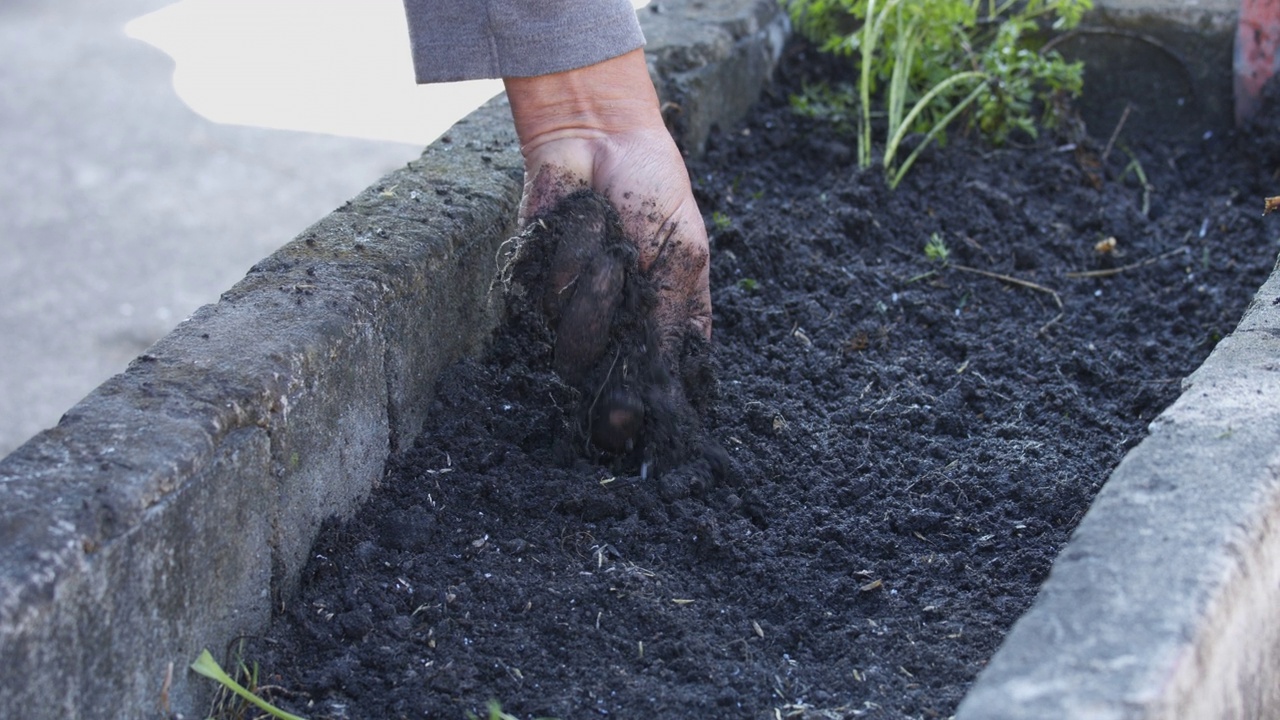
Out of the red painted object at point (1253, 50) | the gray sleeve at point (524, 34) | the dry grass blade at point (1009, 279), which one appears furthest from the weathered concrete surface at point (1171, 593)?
the red painted object at point (1253, 50)

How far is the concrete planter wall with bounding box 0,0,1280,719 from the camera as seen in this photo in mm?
1226

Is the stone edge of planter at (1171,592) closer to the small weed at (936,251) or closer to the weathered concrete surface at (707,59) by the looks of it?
the small weed at (936,251)

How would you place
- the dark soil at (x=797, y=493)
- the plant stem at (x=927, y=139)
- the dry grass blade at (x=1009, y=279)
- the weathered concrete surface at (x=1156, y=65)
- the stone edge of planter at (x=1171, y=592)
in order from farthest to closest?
the weathered concrete surface at (x=1156, y=65) → the plant stem at (x=927, y=139) → the dry grass blade at (x=1009, y=279) → the dark soil at (x=797, y=493) → the stone edge of planter at (x=1171, y=592)

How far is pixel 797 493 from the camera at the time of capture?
2.06 m

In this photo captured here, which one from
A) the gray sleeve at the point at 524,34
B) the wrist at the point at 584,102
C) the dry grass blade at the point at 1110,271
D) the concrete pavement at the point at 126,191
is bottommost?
the concrete pavement at the point at 126,191

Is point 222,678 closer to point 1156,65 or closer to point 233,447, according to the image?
point 233,447

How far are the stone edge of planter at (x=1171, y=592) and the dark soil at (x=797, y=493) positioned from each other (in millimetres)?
356

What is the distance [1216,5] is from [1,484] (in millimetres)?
Result: 3573

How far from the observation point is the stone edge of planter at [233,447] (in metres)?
1.35

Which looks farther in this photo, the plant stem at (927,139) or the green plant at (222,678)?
the plant stem at (927,139)

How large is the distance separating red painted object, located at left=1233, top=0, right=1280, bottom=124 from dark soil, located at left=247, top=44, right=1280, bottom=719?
0.71 meters

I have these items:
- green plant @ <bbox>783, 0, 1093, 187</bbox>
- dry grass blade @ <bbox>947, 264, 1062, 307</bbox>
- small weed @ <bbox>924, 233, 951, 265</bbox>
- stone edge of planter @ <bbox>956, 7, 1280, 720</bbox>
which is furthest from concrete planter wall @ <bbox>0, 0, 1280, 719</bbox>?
green plant @ <bbox>783, 0, 1093, 187</bbox>

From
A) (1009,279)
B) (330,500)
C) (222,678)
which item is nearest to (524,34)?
(330,500)

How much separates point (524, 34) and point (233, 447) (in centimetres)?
82
